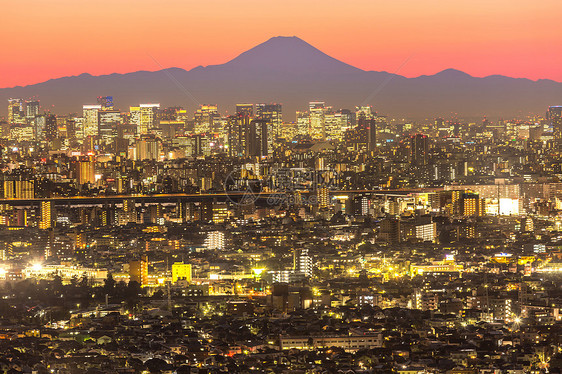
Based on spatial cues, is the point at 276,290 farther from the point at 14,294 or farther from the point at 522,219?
the point at 522,219

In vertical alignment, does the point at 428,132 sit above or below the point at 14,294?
above

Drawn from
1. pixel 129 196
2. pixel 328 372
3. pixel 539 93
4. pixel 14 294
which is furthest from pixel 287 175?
pixel 328 372

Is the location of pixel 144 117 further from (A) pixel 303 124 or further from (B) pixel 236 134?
(A) pixel 303 124

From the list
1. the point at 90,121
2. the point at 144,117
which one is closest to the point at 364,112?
the point at 144,117

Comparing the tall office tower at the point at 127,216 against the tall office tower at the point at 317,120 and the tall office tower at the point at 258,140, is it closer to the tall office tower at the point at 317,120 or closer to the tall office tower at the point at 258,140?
the tall office tower at the point at 258,140

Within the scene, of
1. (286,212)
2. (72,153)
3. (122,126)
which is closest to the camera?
(286,212)

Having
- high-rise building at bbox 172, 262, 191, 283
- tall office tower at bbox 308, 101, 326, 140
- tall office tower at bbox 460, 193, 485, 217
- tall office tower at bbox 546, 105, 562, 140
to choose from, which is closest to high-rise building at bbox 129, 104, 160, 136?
tall office tower at bbox 308, 101, 326, 140
